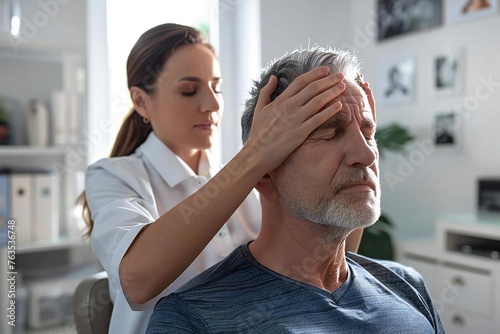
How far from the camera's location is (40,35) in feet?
9.11

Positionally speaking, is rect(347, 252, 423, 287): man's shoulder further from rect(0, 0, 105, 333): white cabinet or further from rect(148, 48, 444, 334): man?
rect(0, 0, 105, 333): white cabinet

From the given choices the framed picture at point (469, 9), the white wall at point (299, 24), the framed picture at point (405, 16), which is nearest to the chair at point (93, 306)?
the white wall at point (299, 24)

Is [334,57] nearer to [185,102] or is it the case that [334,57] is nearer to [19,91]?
[185,102]

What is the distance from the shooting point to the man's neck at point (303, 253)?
1062 mm

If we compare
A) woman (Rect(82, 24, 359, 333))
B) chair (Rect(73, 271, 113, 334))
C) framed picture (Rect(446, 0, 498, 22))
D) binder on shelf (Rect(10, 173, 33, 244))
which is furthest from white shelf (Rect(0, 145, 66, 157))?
framed picture (Rect(446, 0, 498, 22))

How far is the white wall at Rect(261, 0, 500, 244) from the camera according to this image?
281 centimetres

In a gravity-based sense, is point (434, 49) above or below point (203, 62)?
above

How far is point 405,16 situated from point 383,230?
1379 mm

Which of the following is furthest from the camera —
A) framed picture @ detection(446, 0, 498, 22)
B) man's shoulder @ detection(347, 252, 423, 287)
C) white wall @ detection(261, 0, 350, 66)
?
white wall @ detection(261, 0, 350, 66)

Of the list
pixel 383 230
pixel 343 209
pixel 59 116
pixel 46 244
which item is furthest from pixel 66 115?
pixel 343 209

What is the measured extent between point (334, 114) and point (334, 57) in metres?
0.17

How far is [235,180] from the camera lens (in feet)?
2.93

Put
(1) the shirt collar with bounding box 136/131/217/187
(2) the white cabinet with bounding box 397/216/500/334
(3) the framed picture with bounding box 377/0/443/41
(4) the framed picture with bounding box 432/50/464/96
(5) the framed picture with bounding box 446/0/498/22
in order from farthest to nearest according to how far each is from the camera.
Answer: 1. (3) the framed picture with bounding box 377/0/443/41
2. (4) the framed picture with bounding box 432/50/464/96
3. (5) the framed picture with bounding box 446/0/498/22
4. (2) the white cabinet with bounding box 397/216/500/334
5. (1) the shirt collar with bounding box 136/131/217/187

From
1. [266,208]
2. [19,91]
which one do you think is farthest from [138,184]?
[19,91]
